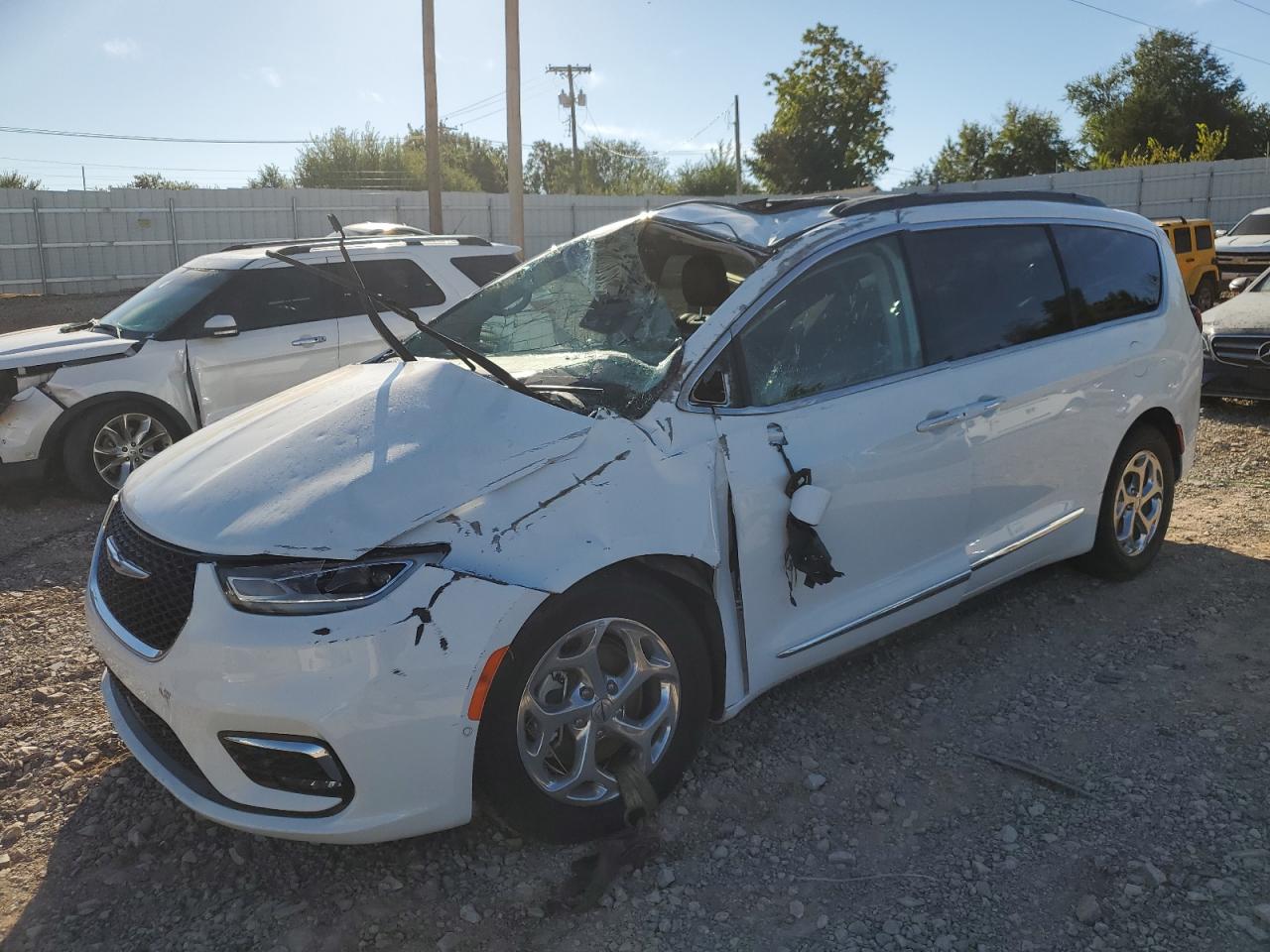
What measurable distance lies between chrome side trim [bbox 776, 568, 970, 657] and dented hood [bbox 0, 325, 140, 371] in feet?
18.3

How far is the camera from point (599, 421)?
3.03 m

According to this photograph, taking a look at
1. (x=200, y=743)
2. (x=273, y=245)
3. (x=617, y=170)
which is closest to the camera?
(x=200, y=743)

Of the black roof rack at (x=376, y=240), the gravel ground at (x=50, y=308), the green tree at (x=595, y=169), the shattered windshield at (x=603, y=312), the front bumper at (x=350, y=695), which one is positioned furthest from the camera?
the green tree at (x=595, y=169)

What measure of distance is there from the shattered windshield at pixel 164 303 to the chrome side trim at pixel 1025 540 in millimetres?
5784

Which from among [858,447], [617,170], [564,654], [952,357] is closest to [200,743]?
[564,654]

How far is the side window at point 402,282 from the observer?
26.1 ft

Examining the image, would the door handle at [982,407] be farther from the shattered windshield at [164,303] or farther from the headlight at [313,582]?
the shattered windshield at [164,303]

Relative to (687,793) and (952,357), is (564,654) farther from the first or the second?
(952,357)

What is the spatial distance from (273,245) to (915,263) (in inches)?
216

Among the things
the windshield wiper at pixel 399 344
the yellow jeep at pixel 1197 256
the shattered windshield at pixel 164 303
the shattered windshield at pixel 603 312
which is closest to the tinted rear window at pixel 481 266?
the shattered windshield at pixel 164 303

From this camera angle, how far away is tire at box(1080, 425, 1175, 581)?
472 cm

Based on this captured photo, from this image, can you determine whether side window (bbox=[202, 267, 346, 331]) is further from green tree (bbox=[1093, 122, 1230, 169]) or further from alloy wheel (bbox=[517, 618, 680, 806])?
green tree (bbox=[1093, 122, 1230, 169])

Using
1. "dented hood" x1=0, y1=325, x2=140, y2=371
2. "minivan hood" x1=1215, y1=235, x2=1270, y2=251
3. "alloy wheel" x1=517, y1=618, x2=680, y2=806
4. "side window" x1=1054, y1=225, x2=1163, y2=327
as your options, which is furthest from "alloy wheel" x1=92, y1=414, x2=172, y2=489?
"minivan hood" x1=1215, y1=235, x2=1270, y2=251

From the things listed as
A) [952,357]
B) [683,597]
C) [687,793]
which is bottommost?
[687,793]
